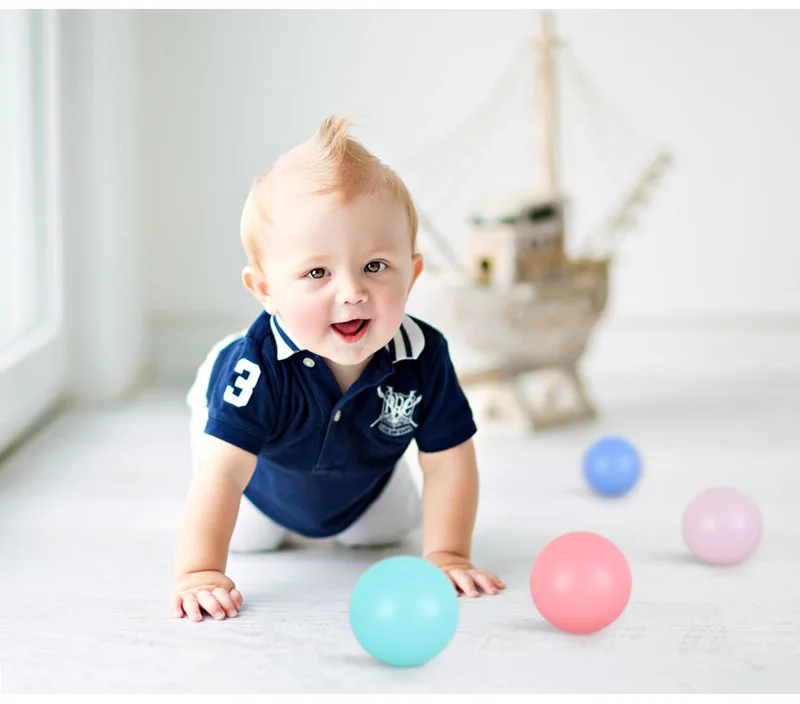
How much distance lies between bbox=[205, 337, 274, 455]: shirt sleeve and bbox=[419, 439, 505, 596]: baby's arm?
8.7 inches

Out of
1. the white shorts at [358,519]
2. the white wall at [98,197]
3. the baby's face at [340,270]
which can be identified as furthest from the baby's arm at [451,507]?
the white wall at [98,197]

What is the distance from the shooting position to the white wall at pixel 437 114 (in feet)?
9.21

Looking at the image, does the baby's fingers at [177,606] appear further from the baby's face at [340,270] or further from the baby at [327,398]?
the baby's face at [340,270]

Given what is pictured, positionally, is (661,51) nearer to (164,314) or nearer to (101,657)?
(164,314)

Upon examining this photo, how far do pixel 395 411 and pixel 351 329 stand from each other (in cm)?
15

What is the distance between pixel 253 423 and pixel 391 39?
5.92 feet

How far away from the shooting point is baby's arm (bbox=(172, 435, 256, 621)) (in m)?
1.25

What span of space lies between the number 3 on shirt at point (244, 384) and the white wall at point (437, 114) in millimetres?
1529

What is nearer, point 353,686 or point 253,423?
point 353,686

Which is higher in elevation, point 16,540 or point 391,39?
point 391,39

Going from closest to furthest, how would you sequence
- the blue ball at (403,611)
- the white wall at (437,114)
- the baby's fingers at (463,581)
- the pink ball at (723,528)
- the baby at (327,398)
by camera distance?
the blue ball at (403,611)
the baby at (327,398)
the baby's fingers at (463,581)
the pink ball at (723,528)
the white wall at (437,114)

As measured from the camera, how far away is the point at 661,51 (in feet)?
9.36

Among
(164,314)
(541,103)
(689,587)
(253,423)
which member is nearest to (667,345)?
(541,103)

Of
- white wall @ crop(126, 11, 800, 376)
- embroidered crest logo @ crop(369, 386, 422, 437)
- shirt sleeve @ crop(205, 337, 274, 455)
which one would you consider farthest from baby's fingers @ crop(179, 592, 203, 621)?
white wall @ crop(126, 11, 800, 376)
